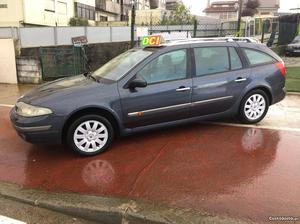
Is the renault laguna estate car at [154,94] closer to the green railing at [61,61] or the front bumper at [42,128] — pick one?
the front bumper at [42,128]

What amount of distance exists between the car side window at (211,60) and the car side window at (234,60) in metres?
0.09

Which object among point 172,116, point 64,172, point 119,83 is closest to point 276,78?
point 172,116

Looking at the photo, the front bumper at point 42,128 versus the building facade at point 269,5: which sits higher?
the building facade at point 269,5

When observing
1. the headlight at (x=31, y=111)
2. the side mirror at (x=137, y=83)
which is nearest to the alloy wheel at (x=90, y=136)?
the headlight at (x=31, y=111)

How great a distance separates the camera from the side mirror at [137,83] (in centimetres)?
509

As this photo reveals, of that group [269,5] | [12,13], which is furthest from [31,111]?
[269,5]

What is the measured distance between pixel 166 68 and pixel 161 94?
0.44 m

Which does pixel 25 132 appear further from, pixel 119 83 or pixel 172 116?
pixel 172 116

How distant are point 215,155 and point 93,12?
134 feet

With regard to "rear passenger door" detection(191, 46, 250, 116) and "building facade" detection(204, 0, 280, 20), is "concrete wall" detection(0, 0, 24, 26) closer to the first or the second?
"rear passenger door" detection(191, 46, 250, 116)

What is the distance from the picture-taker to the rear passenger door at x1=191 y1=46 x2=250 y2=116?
562cm

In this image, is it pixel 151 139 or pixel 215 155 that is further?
pixel 151 139

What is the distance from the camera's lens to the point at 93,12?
43156 mm

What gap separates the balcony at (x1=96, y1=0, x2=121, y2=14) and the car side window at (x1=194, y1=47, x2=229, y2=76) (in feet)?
136
